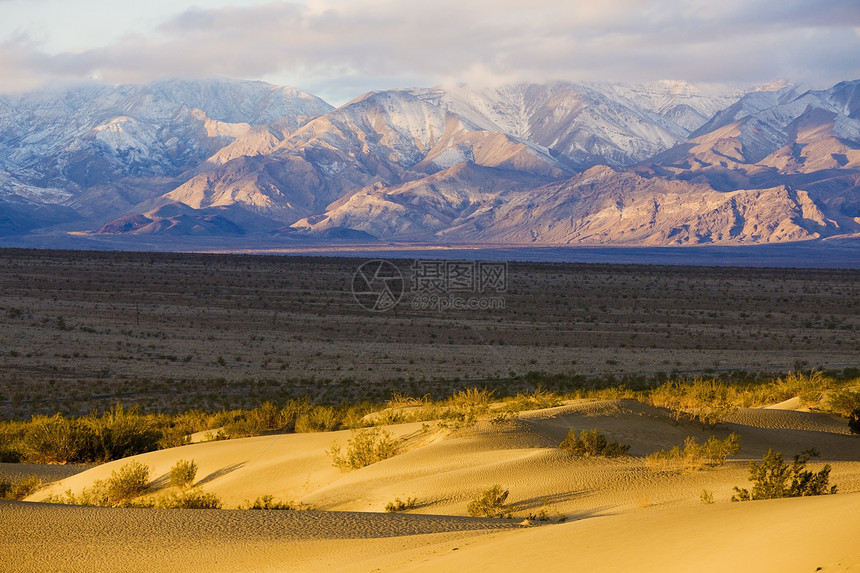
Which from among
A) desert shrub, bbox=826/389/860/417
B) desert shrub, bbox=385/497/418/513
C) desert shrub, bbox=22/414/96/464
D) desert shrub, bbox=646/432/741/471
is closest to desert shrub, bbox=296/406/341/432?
desert shrub, bbox=22/414/96/464

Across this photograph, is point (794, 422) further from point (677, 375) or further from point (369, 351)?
point (369, 351)

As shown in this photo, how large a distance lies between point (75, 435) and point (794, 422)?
12.3 m

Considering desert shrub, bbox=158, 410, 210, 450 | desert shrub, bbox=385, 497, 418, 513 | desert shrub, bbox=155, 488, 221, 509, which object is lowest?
desert shrub, bbox=158, 410, 210, 450

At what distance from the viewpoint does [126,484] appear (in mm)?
11531

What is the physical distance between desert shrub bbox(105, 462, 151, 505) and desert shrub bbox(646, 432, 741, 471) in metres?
6.52

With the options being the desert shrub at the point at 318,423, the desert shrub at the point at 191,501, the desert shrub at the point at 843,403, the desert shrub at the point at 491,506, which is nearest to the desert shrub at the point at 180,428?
the desert shrub at the point at 318,423

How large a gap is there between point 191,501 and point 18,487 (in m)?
3.38

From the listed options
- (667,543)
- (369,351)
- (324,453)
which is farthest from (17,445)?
(369,351)

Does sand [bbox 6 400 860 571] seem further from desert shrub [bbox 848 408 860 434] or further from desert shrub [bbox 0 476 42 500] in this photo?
desert shrub [bbox 848 408 860 434]

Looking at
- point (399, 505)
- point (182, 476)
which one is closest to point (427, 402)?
point (182, 476)

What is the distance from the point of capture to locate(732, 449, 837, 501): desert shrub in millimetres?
8898

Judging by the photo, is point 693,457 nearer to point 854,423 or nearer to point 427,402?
point 854,423

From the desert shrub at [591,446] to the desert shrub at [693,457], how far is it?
0.47 m

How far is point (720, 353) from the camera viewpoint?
1326 inches
